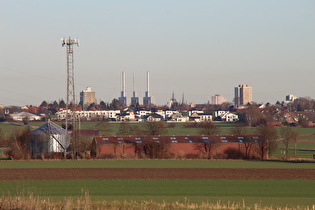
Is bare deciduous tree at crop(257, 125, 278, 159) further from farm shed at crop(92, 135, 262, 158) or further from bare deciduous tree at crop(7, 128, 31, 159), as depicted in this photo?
bare deciduous tree at crop(7, 128, 31, 159)

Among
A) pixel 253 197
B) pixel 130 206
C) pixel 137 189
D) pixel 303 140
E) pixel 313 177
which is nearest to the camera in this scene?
pixel 130 206

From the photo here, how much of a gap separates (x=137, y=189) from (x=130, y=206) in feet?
39.4

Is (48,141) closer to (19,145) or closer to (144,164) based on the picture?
(19,145)

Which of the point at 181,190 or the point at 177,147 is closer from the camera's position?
the point at 181,190

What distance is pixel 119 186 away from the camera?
33562 mm

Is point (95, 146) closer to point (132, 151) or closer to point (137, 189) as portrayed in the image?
point (132, 151)

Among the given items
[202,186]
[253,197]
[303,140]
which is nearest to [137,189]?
[202,186]

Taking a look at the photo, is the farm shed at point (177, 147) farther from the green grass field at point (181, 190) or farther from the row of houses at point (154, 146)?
the green grass field at point (181, 190)

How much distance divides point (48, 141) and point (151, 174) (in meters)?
23.7

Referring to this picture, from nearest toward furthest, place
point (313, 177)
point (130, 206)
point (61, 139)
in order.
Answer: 1. point (130, 206)
2. point (313, 177)
3. point (61, 139)

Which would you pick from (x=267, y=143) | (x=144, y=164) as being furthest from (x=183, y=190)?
(x=267, y=143)

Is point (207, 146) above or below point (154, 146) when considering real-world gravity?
below

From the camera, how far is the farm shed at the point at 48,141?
2402 inches

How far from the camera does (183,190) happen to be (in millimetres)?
31547
